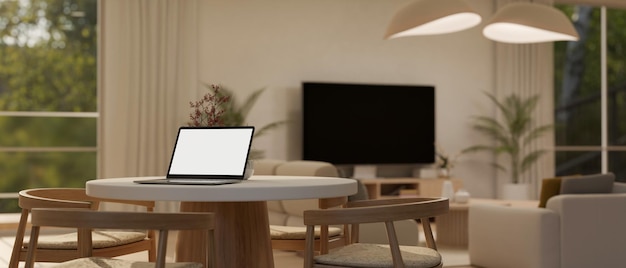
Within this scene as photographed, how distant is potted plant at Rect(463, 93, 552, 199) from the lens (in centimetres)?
1085

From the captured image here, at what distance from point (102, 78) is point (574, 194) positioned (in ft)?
17.1

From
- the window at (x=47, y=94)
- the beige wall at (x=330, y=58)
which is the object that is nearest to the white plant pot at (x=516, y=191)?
the beige wall at (x=330, y=58)

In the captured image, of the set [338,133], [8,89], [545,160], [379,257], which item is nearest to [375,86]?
[338,133]

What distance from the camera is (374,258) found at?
3.54 meters

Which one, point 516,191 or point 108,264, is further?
point 516,191

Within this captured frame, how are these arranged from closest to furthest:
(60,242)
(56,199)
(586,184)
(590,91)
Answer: (60,242)
(56,199)
(586,184)
(590,91)

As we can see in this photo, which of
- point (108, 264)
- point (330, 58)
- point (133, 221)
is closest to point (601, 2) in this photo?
point (330, 58)

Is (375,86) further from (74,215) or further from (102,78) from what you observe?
(74,215)

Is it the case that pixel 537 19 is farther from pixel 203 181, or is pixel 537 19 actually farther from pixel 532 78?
pixel 532 78

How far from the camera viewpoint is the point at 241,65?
989 centimetres

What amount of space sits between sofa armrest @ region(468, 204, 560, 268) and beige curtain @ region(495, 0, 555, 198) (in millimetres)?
4750

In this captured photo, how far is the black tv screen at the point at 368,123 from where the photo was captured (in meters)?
10.1

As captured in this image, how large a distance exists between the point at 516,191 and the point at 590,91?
203 cm

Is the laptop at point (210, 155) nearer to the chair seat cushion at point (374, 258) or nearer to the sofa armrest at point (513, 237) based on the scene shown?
the chair seat cushion at point (374, 258)
